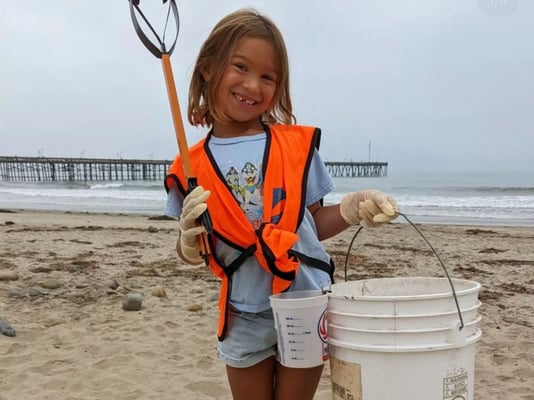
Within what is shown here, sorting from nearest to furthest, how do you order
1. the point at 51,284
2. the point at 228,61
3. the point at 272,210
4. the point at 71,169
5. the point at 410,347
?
the point at 410,347
the point at 272,210
the point at 228,61
the point at 51,284
the point at 71,169

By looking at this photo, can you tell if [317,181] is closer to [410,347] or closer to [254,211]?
[254,211]

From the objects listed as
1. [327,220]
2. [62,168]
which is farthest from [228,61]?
[62,168]

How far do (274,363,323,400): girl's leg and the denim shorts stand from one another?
0.07 m

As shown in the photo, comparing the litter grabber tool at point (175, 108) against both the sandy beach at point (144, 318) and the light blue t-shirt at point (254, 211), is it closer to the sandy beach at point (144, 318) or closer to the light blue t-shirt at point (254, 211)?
the light blue t-shirt at point (254, 211)

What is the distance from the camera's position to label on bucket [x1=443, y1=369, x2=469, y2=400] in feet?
4.91

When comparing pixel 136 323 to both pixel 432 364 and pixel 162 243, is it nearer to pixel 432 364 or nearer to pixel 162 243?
pixel 432 364

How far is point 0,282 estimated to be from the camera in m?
5.89

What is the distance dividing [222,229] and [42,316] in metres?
3.72

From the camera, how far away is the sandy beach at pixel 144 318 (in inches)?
139

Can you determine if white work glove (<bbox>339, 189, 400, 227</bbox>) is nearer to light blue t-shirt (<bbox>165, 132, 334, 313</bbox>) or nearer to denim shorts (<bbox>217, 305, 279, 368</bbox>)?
light blue t-shirt (<bbox>165, 132, 334, 313</bbox>)

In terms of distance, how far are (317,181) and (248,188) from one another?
266 millimetres

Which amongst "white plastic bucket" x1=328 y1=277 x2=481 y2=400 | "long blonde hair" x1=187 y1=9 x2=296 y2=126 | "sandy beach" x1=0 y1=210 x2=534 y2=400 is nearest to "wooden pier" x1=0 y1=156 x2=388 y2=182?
"sandy beach" x1=0 y1=210 x2=534 y2=400

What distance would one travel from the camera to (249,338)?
6.07 ft

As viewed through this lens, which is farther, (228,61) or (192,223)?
(228,61)
